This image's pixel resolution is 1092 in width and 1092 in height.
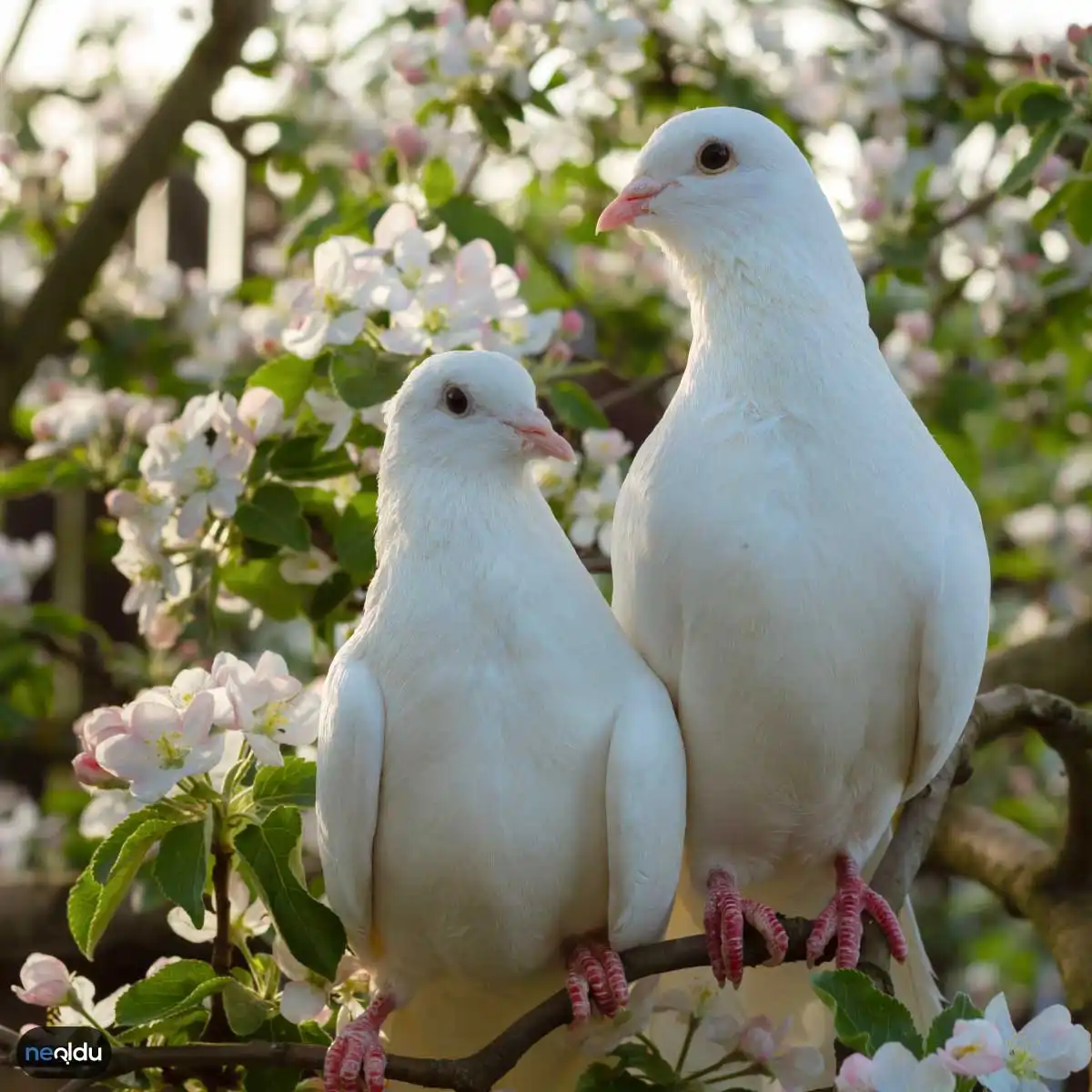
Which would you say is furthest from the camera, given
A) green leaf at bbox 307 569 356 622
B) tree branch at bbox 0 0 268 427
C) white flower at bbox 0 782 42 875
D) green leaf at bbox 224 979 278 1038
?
white flower at bbox 0 782 42 875

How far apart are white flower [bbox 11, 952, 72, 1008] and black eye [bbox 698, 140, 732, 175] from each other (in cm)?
99

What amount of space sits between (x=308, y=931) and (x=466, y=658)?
29 centimetres

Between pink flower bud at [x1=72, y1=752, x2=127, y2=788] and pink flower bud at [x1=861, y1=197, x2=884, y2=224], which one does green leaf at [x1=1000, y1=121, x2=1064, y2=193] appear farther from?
pink flower bud at [x1=72, y1=752, x2=127, y2=788]

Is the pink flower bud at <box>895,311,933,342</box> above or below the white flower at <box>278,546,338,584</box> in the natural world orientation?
below

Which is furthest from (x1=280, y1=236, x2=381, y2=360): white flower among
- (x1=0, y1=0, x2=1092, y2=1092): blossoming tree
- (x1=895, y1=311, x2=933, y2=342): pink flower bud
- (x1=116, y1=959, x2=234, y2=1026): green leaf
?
(x1=895, y1=311, x2=933, y2=342): pink flower bud

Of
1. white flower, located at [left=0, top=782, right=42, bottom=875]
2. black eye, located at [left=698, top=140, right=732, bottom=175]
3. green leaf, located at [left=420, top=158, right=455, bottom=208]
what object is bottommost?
white flower, located at [left=0, top=782, right=42, bottom=875]

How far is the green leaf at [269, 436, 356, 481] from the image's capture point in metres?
1.93

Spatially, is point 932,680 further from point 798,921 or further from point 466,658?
point 466,658

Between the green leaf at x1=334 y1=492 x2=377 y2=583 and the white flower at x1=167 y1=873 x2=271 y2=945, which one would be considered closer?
the white flower at x1=167 y1=873 x2=271 y2=945

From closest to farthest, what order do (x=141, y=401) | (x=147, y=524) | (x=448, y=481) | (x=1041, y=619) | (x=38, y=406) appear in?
(x=448, y=481), (x=147, y=524), (x=141, y=401), (x=38, y=406), (x=1041, y=619)

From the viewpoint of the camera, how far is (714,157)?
1.56 metres

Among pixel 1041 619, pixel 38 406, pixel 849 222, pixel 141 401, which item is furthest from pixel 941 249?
pixel 38 406

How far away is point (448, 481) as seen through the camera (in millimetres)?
1529

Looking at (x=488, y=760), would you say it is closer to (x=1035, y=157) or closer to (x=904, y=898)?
(x=904, y=898)
